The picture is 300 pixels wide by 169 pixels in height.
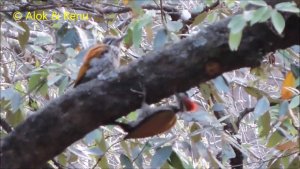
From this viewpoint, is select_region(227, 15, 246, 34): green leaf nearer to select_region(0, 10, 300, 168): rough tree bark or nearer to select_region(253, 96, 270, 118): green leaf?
select_region(0, 10, 300, 168): rough tree bark

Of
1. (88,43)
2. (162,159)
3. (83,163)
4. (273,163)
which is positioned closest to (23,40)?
(88,43)

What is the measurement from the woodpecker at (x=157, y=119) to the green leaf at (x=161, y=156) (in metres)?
0.21

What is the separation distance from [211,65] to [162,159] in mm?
389

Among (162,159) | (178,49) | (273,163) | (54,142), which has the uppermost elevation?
(178,49)

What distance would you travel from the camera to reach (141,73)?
2.99 ft

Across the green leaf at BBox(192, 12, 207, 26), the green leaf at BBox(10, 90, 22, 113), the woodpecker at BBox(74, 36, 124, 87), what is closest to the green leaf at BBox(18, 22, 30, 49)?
the green leaf at BBox(10, 90, 22, 113)

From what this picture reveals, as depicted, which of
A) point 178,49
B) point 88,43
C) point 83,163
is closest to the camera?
point 178,49

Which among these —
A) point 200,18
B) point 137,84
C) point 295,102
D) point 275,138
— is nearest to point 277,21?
point 137,84

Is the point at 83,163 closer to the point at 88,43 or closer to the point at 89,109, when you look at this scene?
the point at 88,43

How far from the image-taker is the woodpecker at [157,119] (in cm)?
93

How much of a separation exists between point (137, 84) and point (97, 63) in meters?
0.13

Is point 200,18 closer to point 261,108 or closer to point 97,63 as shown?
point 261,108

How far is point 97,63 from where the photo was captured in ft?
3.27

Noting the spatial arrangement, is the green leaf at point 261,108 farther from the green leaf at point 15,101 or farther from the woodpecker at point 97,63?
the green leaf at point 15,101
